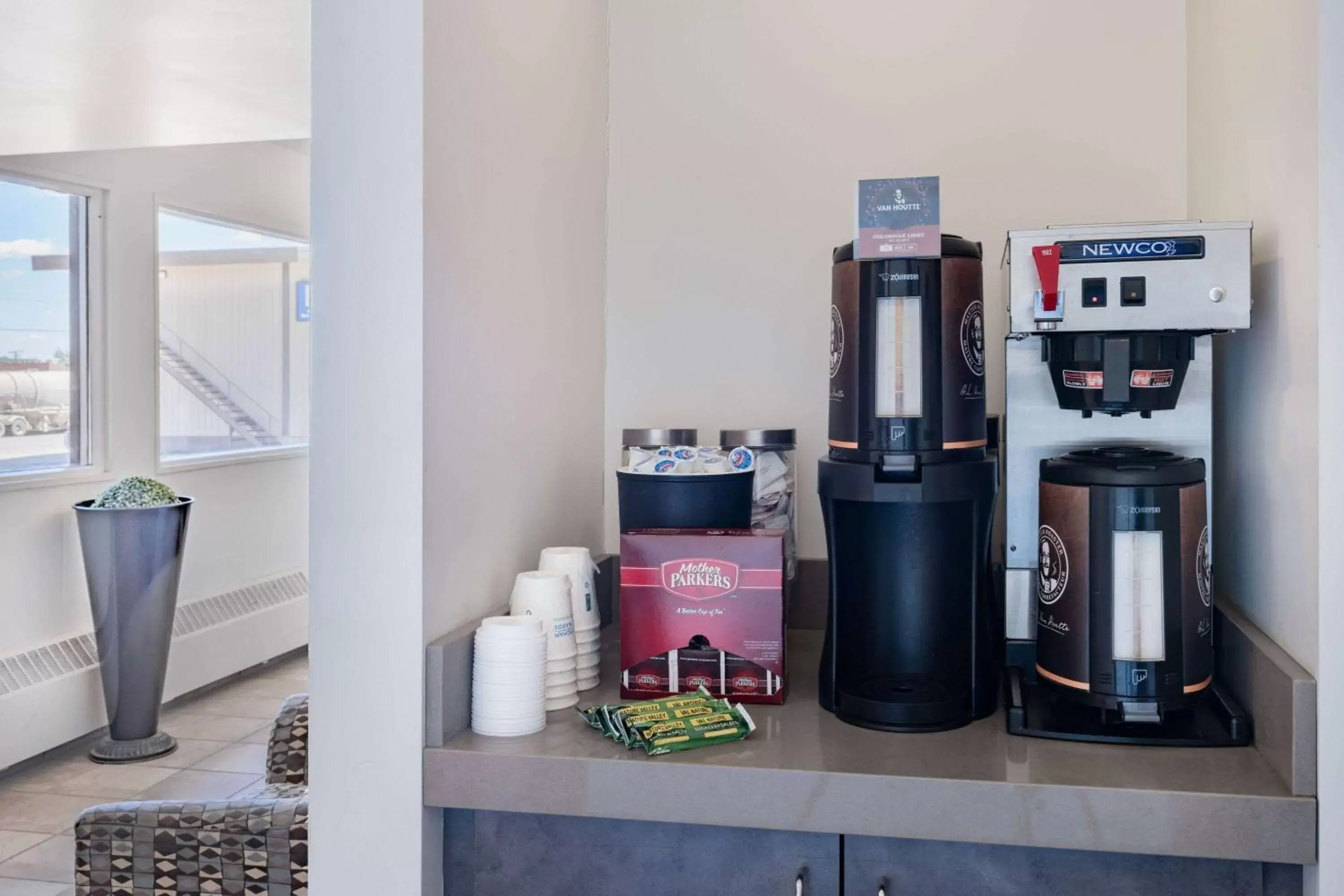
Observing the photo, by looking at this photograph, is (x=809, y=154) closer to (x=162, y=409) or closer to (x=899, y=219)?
(x=899, y=219)

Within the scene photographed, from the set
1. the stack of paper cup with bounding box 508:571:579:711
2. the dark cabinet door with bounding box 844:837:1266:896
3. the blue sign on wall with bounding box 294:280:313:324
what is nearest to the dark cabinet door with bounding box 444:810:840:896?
the dark cabinet door with bounding box 844:837:1266:896

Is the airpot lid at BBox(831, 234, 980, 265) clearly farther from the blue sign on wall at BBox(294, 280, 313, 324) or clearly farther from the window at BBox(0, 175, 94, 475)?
the blue sign on wall at BBox(294, 280, 313, 324)

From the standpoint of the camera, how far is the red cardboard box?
55.3 inches

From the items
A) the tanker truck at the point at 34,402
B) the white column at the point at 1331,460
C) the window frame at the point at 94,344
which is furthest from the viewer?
the window frame at the point at 94,344

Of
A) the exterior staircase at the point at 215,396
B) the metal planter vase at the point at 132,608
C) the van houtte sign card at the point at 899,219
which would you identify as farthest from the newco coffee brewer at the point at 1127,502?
the exterior staircase at the point at 215,396

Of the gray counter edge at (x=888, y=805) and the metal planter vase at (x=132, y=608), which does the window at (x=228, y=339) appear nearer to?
the metal planter vase at (x=132, y=608)

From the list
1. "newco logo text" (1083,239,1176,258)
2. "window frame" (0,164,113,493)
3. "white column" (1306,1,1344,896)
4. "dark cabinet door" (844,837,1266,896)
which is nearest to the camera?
"white column" (1306,1,1344,896)

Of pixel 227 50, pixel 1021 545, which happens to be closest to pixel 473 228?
pixel 1021 545

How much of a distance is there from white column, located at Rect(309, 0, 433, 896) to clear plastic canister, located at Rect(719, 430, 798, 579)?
65 centimetres

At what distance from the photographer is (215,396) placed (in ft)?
18.3

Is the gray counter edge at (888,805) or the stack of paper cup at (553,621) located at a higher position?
the stack of paper cup at (553,621)

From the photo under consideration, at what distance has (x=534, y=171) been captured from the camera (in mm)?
1632

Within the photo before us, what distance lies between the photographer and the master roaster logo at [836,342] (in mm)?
1353

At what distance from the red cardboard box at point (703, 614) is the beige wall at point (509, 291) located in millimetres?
211
